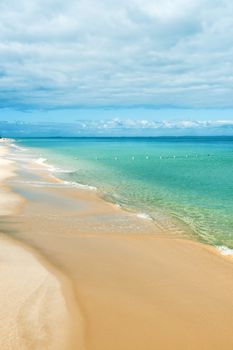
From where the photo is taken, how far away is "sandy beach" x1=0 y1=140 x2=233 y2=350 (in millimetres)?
8148

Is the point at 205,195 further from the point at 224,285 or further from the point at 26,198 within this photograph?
the point at 224,285

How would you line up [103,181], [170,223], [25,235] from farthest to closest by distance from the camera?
[103,181]
[170,223]
[25,235]

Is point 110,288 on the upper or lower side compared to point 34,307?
lower

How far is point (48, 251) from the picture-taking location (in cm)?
1406

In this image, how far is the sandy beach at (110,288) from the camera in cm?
815

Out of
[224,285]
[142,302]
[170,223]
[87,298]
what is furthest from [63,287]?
[170,223]

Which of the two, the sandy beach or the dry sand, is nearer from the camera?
the dry sand

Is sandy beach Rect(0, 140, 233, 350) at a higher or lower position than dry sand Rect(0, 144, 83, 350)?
lower

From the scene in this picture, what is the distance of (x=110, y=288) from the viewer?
10.7 m

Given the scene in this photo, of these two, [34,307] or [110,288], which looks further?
[110,288]

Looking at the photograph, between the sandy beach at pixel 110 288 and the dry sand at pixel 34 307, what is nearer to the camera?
the dry sand at pixel 34 307

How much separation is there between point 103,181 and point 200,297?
90.9 ft

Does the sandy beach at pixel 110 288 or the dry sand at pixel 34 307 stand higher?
the dry sand at pixel 34 307

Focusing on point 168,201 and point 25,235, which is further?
point 168,201
